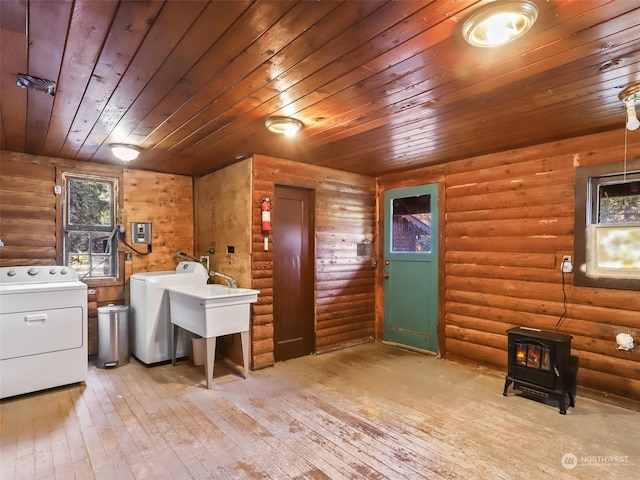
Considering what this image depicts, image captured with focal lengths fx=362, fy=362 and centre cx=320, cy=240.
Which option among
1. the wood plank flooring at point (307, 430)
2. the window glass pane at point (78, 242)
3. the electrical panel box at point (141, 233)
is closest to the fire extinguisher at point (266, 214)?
the wood plank flooring at point (307, 430)

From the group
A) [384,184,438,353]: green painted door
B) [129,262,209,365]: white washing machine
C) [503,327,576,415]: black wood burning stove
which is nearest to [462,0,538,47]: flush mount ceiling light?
[503,327,576,415]: black wood burning stove

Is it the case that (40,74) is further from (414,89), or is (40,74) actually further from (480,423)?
(480,423)

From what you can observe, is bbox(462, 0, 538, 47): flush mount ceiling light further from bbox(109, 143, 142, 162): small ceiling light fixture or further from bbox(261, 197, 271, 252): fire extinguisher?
bbox(109, 143, 142, 162): small ceiling light fixture

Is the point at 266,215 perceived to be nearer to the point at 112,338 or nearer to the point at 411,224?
the point at 411,224

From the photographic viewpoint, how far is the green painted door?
4316 mm

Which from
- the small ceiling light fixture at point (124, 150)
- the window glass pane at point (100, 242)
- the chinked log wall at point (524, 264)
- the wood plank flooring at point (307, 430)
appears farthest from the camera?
the window glass pane at point (100, 242)

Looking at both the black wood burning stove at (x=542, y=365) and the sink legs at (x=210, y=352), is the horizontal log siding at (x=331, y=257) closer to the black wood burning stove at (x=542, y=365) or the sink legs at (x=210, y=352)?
the sink legs at (x=210, y=352)

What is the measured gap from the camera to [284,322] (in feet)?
13.5

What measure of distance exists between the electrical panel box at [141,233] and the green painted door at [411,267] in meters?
3.02

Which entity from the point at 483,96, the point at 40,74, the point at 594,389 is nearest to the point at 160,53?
the point at 40,74

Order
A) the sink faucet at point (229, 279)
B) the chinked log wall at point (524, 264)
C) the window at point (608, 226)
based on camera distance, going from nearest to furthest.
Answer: the window at point (608, 226) → the chinked log wall at point (524, 264) → the sink faucet at point (229, 279)

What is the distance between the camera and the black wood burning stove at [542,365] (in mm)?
2869

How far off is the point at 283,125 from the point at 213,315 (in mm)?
1761

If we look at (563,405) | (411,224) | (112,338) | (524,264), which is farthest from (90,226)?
(563,405)
